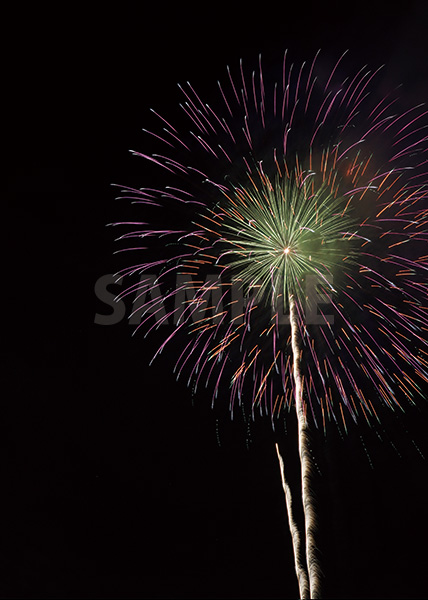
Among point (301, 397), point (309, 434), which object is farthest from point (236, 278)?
point (309, 434)

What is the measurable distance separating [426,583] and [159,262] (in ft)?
151

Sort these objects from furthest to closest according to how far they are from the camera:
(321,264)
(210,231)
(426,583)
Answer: (426,583), (321,264), (210,231)

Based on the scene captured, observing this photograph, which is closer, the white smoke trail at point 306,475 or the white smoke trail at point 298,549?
the white smoke trail at point 306,475

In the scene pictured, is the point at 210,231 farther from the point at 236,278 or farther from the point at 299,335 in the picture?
the point at 299,335

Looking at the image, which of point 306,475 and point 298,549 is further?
point 298,549

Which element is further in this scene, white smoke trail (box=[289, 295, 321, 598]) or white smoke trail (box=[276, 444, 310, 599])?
white smoke trail (box=[276, 444, 310, 599])

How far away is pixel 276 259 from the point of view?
615 inches

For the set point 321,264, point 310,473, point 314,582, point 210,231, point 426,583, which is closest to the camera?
point 314,582

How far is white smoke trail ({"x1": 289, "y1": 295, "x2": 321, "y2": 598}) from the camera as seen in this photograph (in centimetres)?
1134

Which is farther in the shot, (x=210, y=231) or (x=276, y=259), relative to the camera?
(x=276, y=259)

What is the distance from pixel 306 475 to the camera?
13.1m

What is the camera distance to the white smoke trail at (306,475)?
37.2 ft

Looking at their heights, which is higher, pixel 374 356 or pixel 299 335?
pixel 299 335

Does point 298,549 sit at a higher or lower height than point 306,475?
lower
